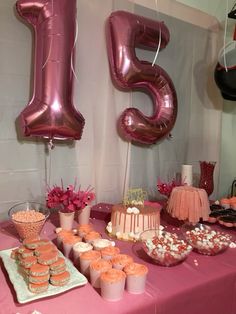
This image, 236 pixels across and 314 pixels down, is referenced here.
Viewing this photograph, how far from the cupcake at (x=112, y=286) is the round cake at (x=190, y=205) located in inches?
23.0

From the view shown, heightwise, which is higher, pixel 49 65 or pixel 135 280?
A: pixel 49 65

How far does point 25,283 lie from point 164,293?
1.26 feet

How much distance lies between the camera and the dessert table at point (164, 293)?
2.47 feet

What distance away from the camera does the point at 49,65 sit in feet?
4.19

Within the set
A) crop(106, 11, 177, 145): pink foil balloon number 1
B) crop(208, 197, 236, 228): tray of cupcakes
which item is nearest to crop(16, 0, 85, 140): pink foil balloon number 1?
crop(106, 11, 177, 145): pink foil balloon number 1

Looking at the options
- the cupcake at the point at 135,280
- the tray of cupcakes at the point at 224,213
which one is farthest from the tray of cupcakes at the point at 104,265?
the tray of cupcakes at the point at 224,213

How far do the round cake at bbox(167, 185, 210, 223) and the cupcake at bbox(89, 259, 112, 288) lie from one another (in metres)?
0.54

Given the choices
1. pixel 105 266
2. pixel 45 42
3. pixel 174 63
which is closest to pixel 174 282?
pixel 105 266

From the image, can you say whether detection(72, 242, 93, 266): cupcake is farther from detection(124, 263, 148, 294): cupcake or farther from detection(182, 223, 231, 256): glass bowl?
detection(182, 223, 231, 256): glass bowl

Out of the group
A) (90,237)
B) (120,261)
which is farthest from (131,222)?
(120,261)

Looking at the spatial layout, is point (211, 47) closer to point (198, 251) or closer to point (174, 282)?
point (198, 251)

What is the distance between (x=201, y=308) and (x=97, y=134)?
0.96 metres

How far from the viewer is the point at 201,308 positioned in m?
0.89

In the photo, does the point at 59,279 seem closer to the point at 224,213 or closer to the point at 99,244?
the point at 99,244
